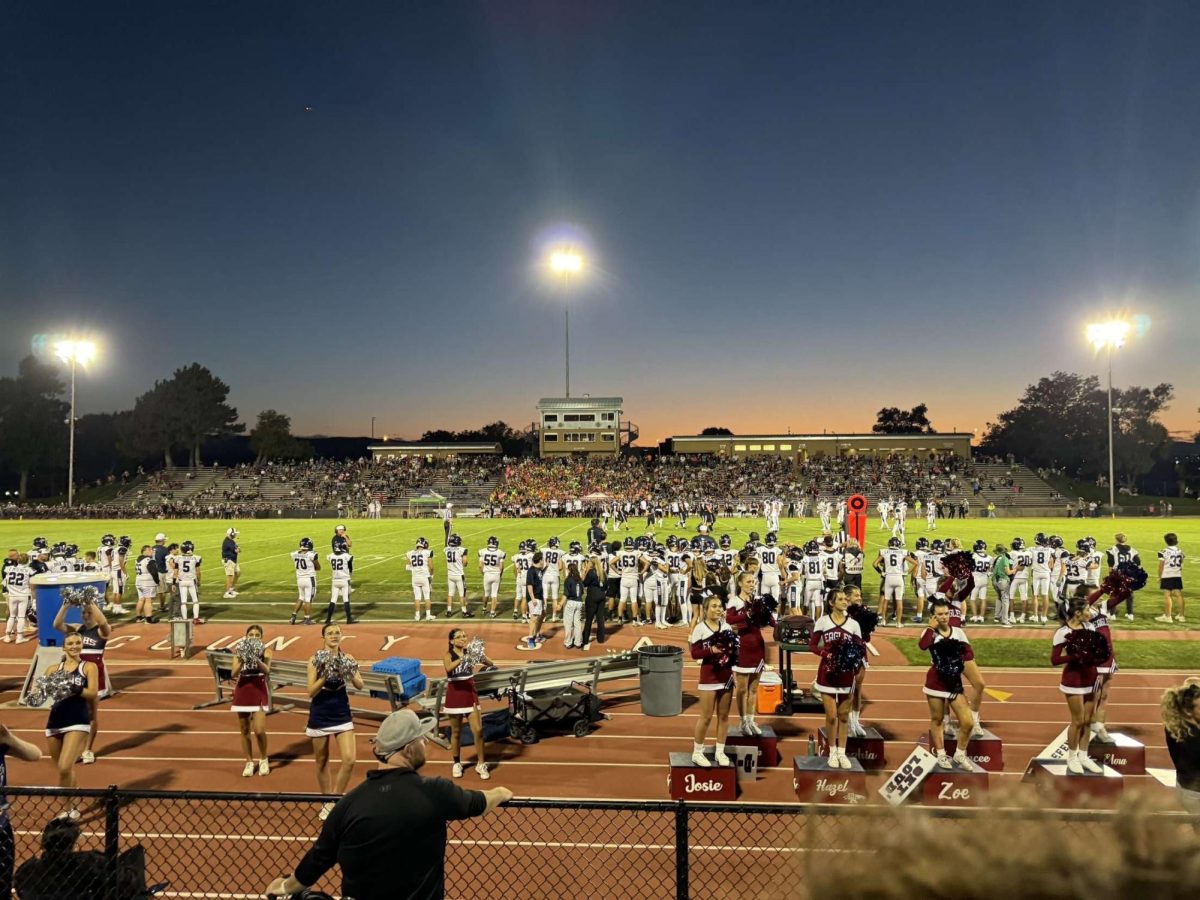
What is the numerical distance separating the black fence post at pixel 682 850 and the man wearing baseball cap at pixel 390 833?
103cm

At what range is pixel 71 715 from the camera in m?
7.40

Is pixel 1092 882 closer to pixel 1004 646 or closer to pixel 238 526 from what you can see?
pixel 1004 646

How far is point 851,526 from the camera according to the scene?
683 inches

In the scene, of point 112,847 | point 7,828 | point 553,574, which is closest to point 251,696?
point 7,828

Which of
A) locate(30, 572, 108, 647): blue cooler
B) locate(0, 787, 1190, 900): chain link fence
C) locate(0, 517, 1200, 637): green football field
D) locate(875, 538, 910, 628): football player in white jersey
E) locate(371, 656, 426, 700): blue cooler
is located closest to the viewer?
locate(0, 787, 1190, 900): chain link fence

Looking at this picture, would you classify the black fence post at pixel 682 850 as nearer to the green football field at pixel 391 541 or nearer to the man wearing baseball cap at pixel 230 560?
the green football field at pixel 391 541

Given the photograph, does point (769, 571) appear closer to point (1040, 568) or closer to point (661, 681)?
point (1040, 568)

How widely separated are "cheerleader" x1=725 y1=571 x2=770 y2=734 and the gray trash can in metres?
1.75

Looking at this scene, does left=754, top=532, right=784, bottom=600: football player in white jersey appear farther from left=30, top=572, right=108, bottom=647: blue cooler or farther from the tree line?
the tree line

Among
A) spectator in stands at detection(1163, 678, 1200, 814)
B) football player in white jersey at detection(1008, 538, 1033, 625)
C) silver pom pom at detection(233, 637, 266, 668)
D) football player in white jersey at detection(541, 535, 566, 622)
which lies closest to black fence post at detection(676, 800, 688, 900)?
spectator in stands at detection(1163, 678, 1200, 814)

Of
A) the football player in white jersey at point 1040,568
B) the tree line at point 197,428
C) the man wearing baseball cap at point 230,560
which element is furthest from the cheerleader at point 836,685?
the tree line at point 197,428

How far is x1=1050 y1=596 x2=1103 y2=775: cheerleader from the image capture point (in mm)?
8109

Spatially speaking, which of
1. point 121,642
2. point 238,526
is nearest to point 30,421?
point 238,526

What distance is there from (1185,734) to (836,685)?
3.33m
